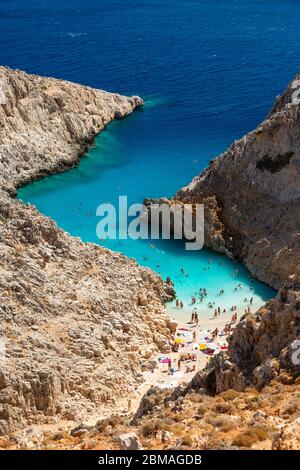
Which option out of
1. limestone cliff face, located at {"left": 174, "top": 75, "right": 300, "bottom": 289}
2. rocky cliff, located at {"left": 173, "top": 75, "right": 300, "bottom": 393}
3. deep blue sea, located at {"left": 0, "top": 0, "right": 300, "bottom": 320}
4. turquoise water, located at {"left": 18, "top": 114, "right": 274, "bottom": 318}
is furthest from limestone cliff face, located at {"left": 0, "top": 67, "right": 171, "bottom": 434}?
limestone cliff face, located at {"left": 174, "top": 75, "right": 300, "bottom": 289}

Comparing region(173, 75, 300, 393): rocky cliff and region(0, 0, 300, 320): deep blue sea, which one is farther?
region(0, 0, 300, 320): deep blue sea

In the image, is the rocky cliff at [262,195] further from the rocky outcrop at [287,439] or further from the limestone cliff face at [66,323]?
the rocky outcrop at [287,439]

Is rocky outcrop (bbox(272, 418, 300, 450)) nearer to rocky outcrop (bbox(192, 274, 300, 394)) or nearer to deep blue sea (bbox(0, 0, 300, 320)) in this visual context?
rocky outcrop (bbox(192, 274, 300, 394))

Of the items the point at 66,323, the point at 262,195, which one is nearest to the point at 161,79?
the point at 262,195

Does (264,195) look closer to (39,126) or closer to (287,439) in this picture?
(39,126)

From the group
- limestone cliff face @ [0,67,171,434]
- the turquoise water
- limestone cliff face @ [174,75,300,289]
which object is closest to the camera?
limestone cliff face @ [0,67,171,434]

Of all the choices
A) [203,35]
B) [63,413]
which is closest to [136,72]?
[203,35]

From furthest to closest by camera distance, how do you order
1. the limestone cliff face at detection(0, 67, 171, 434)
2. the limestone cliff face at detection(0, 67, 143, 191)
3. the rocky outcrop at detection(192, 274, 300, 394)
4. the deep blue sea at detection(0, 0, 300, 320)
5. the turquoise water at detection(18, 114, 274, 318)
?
the limestone cliff face at detection(0, 67, 143, 191) < the deep blue sea at detection(0, 0, 300, 320) < the turquoise water at detection(18, 114, 274, 318) < the limestone cliff face at detection(0, 67, 171, 434) < the rocky outcrop at detection(192, 274, 300, 394)

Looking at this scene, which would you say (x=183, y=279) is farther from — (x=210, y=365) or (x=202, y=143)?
(x=202, y=143)
